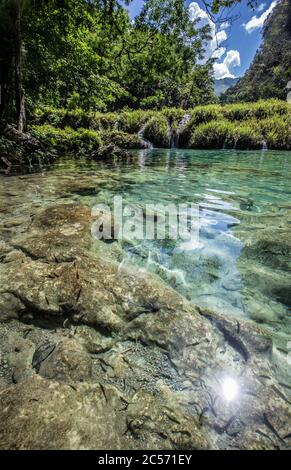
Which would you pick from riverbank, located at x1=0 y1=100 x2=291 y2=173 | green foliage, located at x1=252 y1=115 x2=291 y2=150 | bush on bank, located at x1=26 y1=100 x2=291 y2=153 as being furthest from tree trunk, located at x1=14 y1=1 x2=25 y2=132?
green foliage, located at x1=252 y1=115 x2=291 y2=150

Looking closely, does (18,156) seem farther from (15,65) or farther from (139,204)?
(139,204)

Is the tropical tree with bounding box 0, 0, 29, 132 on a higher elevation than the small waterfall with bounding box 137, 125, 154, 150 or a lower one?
higher

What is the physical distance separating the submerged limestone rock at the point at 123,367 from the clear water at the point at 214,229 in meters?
0.26

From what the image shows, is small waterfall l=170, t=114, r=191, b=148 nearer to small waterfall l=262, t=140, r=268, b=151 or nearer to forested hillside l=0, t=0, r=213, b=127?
small waterfall l=262, t=140, r=268, b=151

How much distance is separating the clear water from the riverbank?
5506 millimetres

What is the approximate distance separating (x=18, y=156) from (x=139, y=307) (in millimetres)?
7663

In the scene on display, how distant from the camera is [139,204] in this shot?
13.7 feet

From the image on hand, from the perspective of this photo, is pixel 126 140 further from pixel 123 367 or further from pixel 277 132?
pixel 123 367

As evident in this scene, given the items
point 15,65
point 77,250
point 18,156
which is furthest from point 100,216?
point 15,65

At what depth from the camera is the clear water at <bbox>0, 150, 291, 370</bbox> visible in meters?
2.07

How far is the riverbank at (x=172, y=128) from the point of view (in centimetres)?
1166

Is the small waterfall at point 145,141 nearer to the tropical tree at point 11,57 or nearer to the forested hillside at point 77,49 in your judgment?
the forested hillside at point 77,49

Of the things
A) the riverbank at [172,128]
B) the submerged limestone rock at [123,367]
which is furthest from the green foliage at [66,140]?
the submerged limestone rock at [123,367]

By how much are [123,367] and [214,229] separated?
223 centimetres
